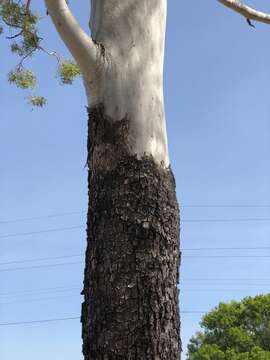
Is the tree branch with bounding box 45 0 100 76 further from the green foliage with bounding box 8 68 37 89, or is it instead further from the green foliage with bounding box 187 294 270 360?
the green foliage with bounding box 187 294 270 360

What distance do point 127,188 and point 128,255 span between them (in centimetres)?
34

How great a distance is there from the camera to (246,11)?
4.58 metres

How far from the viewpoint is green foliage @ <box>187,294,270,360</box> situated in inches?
898

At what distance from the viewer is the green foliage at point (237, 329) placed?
22797 millimetres

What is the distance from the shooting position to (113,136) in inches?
127

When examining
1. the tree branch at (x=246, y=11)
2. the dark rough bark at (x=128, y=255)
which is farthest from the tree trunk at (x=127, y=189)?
the tree branch at (x=246, y=11)

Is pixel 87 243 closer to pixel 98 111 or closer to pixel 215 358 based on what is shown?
pixel 98 111

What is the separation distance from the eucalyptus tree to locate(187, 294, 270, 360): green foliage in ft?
65.6

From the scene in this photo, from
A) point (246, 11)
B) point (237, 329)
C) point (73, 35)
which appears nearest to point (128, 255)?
point (73, 35)

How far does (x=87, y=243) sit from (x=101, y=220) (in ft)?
0.48

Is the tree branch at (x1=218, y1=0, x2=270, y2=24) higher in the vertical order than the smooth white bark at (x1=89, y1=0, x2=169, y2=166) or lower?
higher

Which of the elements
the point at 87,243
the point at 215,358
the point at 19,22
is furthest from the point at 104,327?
the point at 215,358

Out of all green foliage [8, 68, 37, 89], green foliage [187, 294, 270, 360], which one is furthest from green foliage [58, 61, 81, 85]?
green foliage [187, 294, 270, 360]

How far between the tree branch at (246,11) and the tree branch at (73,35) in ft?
5.18
